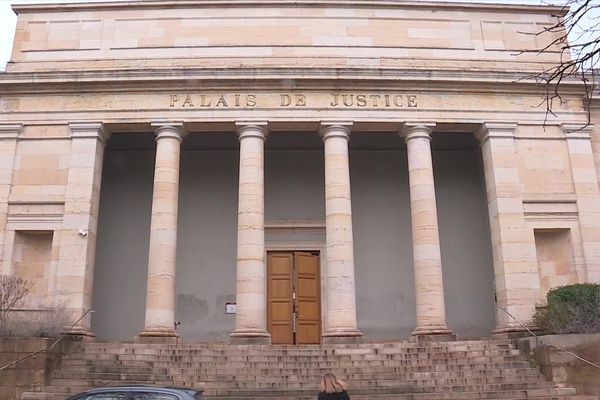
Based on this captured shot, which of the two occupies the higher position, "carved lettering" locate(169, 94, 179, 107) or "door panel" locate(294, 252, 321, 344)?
"carved lettering" locate(169, 94, 179, 107)

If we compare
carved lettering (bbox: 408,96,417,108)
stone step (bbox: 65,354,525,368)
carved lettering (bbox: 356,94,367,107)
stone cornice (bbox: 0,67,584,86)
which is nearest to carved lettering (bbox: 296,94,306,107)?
stone cornice (bbox: 0,67,584,86)

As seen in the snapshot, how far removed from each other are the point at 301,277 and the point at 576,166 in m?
9.76

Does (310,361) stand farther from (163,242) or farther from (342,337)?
(163,242)

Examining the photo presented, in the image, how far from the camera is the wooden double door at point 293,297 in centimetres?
2073

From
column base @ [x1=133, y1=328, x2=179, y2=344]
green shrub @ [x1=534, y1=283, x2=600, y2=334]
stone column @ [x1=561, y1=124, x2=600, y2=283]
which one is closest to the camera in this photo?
green shrub @ [x1=534, y1=283, x2=600, y2=334]

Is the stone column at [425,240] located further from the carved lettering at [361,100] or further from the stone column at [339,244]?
the stone column at [339,244]

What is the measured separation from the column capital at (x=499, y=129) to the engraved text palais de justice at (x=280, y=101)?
7.78ft

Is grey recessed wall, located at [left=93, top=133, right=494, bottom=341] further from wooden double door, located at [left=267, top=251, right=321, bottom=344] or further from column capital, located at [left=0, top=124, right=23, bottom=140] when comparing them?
column capital, located at [left=0, top=124, right=23, bottom=140]

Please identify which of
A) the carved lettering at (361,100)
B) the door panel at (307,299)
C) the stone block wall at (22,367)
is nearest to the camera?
the stone block wall at (22,367)

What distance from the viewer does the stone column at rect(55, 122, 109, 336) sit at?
17.6m

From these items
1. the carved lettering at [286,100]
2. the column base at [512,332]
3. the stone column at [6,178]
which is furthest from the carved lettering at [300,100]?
the column base at [512,332]

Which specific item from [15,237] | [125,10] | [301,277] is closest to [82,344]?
Result: [15,237]

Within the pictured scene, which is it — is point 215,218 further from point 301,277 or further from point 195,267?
point 301,277

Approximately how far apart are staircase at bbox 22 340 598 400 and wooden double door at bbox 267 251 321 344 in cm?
461
